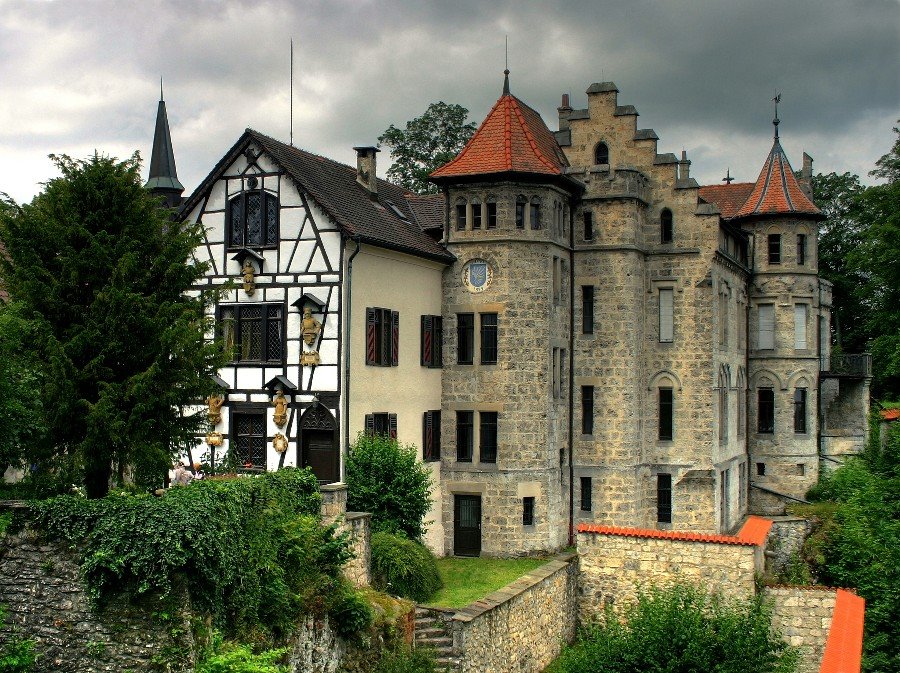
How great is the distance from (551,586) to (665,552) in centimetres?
297

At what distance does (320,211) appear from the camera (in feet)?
82.2

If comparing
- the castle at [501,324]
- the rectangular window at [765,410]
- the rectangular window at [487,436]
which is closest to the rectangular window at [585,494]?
the castle at [501,324]

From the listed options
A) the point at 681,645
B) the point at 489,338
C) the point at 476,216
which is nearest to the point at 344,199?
the point at 476,216

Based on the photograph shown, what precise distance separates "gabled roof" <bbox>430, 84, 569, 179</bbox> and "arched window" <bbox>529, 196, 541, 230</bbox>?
2.63 feet

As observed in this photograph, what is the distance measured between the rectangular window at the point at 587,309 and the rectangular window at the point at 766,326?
9860 mm

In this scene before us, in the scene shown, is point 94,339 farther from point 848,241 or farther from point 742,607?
point 848,241

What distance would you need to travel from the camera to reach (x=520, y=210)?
28.5 m

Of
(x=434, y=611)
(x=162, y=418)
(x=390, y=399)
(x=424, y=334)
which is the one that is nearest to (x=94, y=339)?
(x=162, y=418)

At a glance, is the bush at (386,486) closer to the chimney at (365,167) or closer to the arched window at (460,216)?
the arched window at (460,216)

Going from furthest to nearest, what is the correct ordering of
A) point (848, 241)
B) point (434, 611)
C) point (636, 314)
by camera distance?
point (848, 241) < point (636, 314) < point (434, 611)

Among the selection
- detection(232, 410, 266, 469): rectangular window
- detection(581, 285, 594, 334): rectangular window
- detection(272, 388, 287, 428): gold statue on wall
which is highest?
detection(581, 285, 594, 334): rectangular window

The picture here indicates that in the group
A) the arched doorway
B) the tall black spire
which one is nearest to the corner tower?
the arched doorway

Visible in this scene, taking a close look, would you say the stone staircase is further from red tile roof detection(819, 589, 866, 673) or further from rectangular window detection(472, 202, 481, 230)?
rectangular window detection(472, 202, 481, 230)

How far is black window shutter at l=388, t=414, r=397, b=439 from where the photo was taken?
26.3 meters
